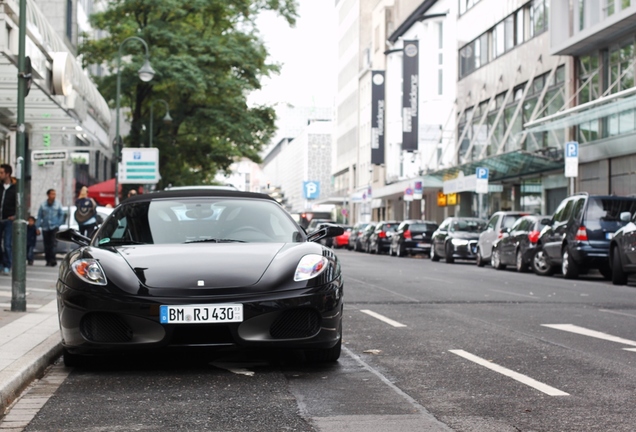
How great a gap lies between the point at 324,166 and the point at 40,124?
14835cm

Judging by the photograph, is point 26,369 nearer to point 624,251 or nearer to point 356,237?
point 624,251

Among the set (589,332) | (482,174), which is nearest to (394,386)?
(589,332)

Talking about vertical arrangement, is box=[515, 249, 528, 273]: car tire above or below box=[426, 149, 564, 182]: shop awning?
below

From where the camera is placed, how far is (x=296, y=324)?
24.1 ft

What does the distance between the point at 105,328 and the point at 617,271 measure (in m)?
15.4

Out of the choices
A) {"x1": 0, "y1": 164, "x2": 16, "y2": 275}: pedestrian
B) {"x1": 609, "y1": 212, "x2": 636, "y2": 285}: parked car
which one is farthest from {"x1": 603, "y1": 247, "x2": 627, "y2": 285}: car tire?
{"x1": 0, "y1": 164, "x2": 16, "y2": 275}: pedestrian

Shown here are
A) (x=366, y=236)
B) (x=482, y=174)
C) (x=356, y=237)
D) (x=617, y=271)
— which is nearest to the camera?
(x=617, y=271)

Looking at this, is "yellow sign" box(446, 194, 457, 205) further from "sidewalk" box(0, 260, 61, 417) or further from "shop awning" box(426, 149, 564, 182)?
"sidewalk" box(0, 260, 61, 417)

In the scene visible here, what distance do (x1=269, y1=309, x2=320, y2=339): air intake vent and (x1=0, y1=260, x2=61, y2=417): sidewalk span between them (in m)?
1.65

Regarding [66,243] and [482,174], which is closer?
[66,243]

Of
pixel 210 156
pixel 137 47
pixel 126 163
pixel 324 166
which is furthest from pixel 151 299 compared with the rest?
pixel 324 166

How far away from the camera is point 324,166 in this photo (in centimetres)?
17138

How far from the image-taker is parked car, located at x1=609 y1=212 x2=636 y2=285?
19.8 metres

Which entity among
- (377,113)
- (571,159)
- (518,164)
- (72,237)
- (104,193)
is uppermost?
(377,113)
